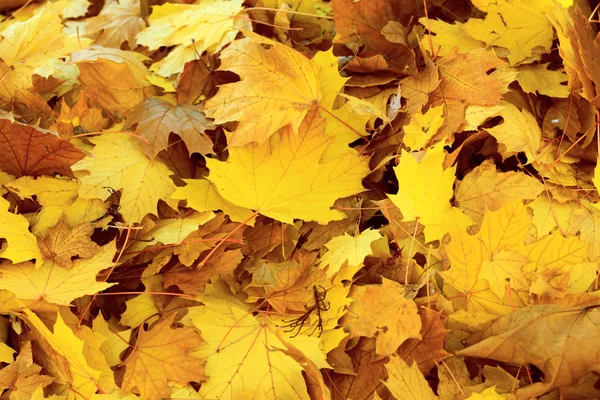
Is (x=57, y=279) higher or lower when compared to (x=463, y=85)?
lower

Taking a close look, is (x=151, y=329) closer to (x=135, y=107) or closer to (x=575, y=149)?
(x=135, y=107)

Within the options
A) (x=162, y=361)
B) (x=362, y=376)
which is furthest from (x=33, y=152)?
(x=362, y=376)

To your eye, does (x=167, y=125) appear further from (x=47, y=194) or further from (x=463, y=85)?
(x=463, y=85)

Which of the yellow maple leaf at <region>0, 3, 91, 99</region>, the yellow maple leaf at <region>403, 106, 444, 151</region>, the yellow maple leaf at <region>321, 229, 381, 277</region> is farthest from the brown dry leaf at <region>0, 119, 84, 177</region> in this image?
the yellow maple leaf at <region>403, 106, 444, 151</region>

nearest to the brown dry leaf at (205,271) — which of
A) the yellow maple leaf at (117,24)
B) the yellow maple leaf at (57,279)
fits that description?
the yellow maple leaf at (57,279)

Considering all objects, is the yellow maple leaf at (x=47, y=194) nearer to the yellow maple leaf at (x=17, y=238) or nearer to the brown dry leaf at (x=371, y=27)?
the yellow maple leaf at (x=17, y=238)

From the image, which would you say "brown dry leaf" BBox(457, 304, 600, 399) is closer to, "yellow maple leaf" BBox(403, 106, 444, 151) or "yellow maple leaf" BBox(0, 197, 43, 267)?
"yellow maple leaf" BBox(403, 106, 444, 151)

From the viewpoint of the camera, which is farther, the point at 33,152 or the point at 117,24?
the point at 117,24

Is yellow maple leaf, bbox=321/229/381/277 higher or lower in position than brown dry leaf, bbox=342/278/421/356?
higher
